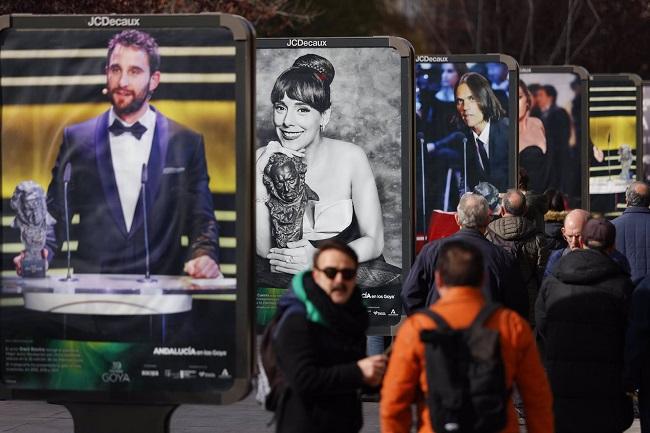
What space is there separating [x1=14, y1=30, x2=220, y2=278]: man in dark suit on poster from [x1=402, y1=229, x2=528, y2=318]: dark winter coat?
227 centimetres

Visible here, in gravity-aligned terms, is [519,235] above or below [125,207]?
below

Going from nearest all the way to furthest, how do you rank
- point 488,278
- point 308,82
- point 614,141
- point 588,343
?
point 588,343 < point 488,278 < point 308,82 < point 614,141

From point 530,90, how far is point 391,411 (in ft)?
51.7

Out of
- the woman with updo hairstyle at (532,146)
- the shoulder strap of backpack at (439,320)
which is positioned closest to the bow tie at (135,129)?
the shoulder strap of backpack at (439,320)

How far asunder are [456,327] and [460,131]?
29.8 ft

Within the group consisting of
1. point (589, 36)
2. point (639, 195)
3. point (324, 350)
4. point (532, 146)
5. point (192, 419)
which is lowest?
point (192, 419)

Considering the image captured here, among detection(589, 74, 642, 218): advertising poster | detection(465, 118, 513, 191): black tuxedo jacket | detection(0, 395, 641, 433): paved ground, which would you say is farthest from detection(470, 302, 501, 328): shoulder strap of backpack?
detection(589, 74, 642, 218): advertising poster

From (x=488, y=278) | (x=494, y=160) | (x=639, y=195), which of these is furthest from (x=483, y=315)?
(x=494, y=160)

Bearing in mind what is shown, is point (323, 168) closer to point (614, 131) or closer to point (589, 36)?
point (614, 131)

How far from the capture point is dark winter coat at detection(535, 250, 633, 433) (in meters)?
8.75

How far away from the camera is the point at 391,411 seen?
21.5 ft

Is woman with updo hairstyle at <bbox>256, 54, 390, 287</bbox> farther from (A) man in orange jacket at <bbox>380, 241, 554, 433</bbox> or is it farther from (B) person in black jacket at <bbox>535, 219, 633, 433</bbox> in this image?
(A) man in orange jacket at <bbox>380, 241, 554, 433</bbox>

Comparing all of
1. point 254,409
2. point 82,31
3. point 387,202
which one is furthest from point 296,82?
point 82,31

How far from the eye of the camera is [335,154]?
12500 millimetres
